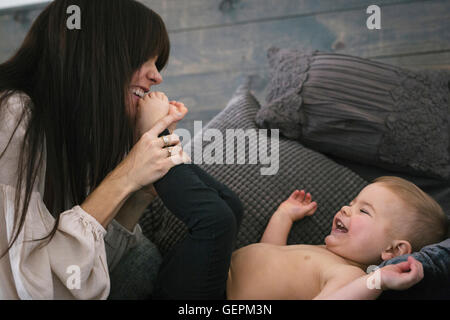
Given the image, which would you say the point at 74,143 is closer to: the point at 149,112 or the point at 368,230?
the point at 149,112

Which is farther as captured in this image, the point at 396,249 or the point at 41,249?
the point at 396,249

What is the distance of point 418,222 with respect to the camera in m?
1.05

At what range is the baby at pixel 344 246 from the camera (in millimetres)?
981

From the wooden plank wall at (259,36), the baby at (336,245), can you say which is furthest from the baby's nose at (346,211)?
the wooden plank wall at (259,36)

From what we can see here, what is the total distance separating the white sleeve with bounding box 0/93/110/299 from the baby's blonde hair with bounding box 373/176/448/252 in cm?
67

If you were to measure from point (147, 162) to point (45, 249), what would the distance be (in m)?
0.25

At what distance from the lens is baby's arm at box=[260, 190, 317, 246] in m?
1.15

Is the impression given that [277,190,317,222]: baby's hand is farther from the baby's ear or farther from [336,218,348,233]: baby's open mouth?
the baby's ear

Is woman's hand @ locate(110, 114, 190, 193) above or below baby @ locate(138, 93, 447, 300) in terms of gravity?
above

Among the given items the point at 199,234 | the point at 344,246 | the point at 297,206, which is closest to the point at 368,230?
the point at 344,246

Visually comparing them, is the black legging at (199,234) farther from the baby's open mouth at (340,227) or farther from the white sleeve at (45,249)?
the baby's open mouth at (340,227)

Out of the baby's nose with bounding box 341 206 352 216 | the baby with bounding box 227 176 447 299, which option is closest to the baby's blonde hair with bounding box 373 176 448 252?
the baby with bounding box 227 176 447 299

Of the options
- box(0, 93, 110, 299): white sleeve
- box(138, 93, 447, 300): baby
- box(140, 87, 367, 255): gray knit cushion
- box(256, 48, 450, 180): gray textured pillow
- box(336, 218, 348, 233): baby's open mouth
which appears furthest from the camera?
box(256, 48, 450, 180): gray textured pillow

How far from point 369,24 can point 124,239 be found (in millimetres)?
1223
